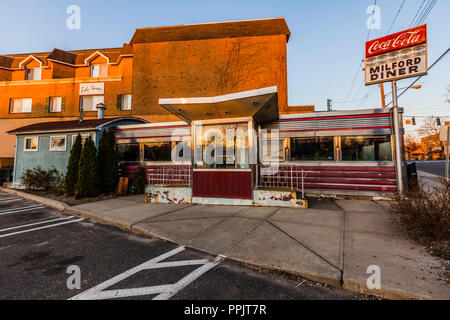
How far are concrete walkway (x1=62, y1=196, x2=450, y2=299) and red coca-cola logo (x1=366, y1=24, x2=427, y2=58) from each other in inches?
235

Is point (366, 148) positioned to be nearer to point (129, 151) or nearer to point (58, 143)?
point (129, 151)

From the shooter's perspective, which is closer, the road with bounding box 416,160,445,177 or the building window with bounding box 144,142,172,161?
the building window with bounding box 144,142,172,161

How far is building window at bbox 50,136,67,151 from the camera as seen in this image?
37.1ft

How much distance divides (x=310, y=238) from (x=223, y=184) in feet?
12.1

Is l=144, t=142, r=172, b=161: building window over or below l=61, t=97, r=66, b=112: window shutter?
below

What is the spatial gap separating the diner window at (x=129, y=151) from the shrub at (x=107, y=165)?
109cm

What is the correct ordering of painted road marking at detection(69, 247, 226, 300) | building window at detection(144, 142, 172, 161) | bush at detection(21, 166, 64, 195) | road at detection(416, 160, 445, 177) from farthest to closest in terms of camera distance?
road at detection(416, 160, 445, 177), bush at detection(21, 166, 64, 195), building window at detection(144, 142, 172, 161), painted road marking at detection(69, 247, 226, 300)

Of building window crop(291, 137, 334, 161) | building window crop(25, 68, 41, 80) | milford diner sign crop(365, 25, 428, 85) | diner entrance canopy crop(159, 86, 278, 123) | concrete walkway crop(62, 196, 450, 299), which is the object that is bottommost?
concrete walkway crop(62, 196, 450, 299)

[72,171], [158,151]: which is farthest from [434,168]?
[72,171]

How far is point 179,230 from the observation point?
4.63 metres

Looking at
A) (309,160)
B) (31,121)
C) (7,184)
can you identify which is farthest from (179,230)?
(31,121)

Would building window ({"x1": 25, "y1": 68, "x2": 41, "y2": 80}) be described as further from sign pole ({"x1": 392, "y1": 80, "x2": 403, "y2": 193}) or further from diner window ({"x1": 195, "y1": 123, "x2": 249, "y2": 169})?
sign pole ({"x1": 392, "y1": 80, "x2": 403, "y2": 193})

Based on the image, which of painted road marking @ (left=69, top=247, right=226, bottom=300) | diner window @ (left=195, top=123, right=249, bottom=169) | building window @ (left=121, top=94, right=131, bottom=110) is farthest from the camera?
building window @ (left=121, top=94, right=131, bottom=110)

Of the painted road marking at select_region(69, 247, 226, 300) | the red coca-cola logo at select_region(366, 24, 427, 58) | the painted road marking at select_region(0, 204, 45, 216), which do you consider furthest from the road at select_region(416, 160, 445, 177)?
the painted road marking at select_region(0, 204, 45, 216)
